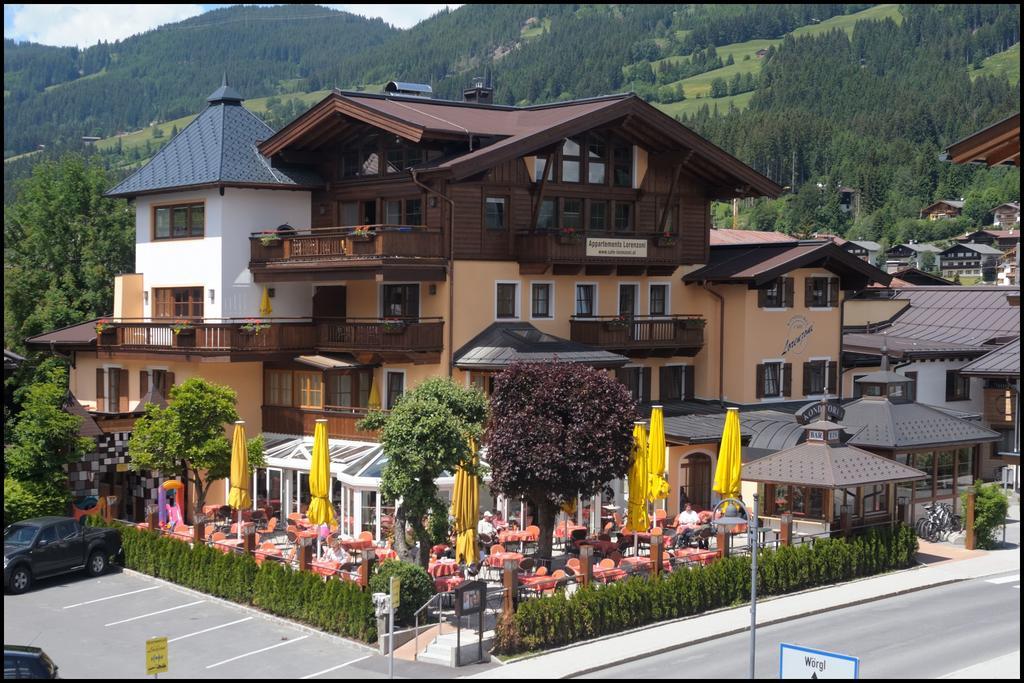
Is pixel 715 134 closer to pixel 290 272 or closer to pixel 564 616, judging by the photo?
pixel 290 272

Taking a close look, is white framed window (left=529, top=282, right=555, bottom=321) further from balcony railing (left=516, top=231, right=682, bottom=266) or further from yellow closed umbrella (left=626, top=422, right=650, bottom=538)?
yellow closed umbrella (left=626, top=422, right=650, bottom=538)

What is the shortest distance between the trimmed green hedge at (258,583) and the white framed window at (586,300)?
1541 cm

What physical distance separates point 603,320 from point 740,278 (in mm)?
4972

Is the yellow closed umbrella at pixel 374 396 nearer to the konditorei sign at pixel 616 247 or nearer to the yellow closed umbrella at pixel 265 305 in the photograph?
the yellow closed umbrella at pixel 265 305

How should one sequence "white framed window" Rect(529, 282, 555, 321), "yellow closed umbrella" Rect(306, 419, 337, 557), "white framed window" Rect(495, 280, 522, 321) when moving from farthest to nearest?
"white framed window" Rect(529, 282, 555, 321)
"white framed window" Rect(495, 280, 522, 321)
"yellow closed umbrella" Rect(306, 419, 337, 557)

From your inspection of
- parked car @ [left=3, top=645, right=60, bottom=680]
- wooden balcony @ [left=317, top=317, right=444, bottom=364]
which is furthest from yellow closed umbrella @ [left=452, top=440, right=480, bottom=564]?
parked car @ [left=3, top=645, right=60, bottom=680]

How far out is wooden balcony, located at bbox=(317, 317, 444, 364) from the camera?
131 feet

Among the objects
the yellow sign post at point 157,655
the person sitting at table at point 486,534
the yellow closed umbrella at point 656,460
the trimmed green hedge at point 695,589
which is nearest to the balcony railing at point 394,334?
→ the person sitting at table at point 486,534

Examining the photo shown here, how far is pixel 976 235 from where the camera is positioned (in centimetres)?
14112

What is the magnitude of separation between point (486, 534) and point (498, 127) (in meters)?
13.3

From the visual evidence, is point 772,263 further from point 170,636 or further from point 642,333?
point 170,636

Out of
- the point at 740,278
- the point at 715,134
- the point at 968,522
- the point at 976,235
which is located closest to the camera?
the point at 968,522

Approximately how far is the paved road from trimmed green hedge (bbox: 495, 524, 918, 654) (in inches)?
38.9

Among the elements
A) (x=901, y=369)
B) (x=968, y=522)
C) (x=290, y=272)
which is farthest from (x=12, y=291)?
(x=968, y=522)
